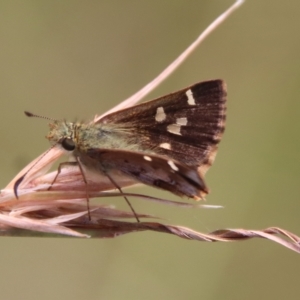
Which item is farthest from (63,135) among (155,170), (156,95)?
(156,95)

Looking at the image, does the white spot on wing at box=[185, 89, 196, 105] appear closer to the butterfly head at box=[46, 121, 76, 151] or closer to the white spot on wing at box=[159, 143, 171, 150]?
the white spot on wing at box=[159, 143, 171, 150]

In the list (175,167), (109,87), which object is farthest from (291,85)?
(175,167)

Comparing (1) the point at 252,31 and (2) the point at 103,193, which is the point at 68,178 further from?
(1) the point at 252,31

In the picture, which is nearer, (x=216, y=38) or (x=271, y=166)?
(x=271, y=166)

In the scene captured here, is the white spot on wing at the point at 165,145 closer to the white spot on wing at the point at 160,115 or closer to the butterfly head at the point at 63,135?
the white spot on wing at the point at 160,115

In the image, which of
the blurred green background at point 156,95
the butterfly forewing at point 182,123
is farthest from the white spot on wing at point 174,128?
the blurred green background at point 156,95

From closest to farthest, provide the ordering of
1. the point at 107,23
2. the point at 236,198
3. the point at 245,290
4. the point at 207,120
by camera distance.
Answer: the point at 207,120
the point at 245,290
the point at 236,198
the point at 107,23
